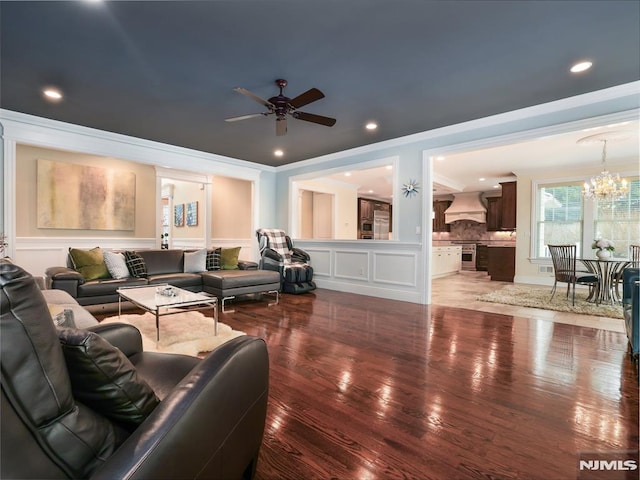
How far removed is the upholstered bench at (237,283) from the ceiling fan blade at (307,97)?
98.3 inches

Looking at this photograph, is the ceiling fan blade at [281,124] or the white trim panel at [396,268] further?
the white trim panel at [396,268]

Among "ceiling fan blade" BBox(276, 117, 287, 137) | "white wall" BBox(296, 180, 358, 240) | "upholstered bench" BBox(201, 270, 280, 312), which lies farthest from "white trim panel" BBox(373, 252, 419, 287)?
"white wall" BBox(296, 180, 358, 240)

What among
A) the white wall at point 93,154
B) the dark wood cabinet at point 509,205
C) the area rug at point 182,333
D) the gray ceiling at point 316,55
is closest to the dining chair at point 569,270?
the gray ceiling at point 316,55

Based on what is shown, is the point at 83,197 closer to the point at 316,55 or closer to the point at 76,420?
the point at 316,55

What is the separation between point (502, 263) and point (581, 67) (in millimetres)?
5794

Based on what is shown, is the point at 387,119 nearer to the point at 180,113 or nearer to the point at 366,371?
the point at 180,113

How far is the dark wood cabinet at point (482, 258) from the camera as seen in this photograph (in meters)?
9.90

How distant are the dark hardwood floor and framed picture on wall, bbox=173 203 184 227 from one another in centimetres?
537

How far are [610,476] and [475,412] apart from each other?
584mm

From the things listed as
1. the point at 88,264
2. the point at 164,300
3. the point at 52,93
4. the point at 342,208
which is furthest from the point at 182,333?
the point at 342,208

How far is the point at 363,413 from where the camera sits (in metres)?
1.81

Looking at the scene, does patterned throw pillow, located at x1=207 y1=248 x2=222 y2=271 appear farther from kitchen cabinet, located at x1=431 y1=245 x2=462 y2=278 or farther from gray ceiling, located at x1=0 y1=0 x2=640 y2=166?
kitchen cabinet, located at x1=431 y1=245 x2=462 y2=278

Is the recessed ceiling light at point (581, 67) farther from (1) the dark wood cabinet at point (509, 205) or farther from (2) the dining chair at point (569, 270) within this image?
(1) the dark wood cabinet at point (509, 205)

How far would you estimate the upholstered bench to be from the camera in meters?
4.40
